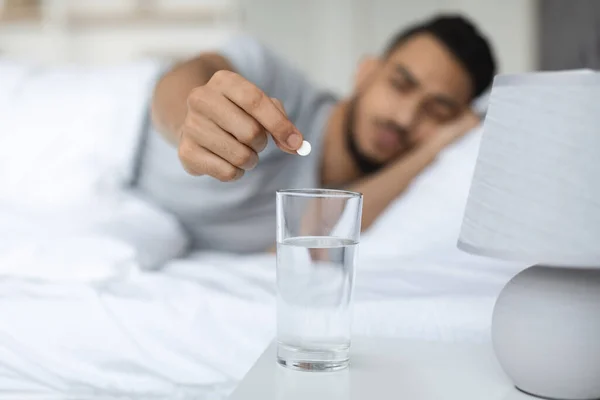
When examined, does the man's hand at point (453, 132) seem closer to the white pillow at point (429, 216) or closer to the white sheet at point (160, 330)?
the white pillow at point (429, 216)

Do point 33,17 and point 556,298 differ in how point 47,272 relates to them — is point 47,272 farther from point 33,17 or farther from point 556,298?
point 33,17

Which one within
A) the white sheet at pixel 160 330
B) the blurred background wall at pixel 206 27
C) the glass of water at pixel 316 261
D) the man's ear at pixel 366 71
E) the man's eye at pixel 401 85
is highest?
the blurred background wall at pixel 206 27

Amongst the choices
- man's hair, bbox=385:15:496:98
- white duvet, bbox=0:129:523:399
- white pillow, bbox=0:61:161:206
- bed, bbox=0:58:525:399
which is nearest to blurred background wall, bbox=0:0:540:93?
man's hair, bbox=385:15:496:98

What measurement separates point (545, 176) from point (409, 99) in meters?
1.09

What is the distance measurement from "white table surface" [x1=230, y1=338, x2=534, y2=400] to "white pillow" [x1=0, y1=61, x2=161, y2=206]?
2.56 ft

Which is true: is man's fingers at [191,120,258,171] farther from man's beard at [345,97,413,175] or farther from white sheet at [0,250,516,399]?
man's beard at [345,97,413,175]

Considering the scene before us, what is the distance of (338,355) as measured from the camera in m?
0.65

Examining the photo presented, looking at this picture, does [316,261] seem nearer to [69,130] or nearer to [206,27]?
[69,130]

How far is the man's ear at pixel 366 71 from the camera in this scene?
1737 millimetres

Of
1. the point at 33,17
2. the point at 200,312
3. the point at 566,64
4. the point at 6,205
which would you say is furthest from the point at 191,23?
the point at 200,312

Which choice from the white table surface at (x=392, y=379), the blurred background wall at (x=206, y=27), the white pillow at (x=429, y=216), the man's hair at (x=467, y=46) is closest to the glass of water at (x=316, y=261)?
the white table surface at (x=392, y=379)

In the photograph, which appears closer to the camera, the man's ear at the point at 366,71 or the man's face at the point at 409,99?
the man's face at the point at 409,99

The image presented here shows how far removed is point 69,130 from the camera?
1.40 metres

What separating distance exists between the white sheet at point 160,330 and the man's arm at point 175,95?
0.25 meters
